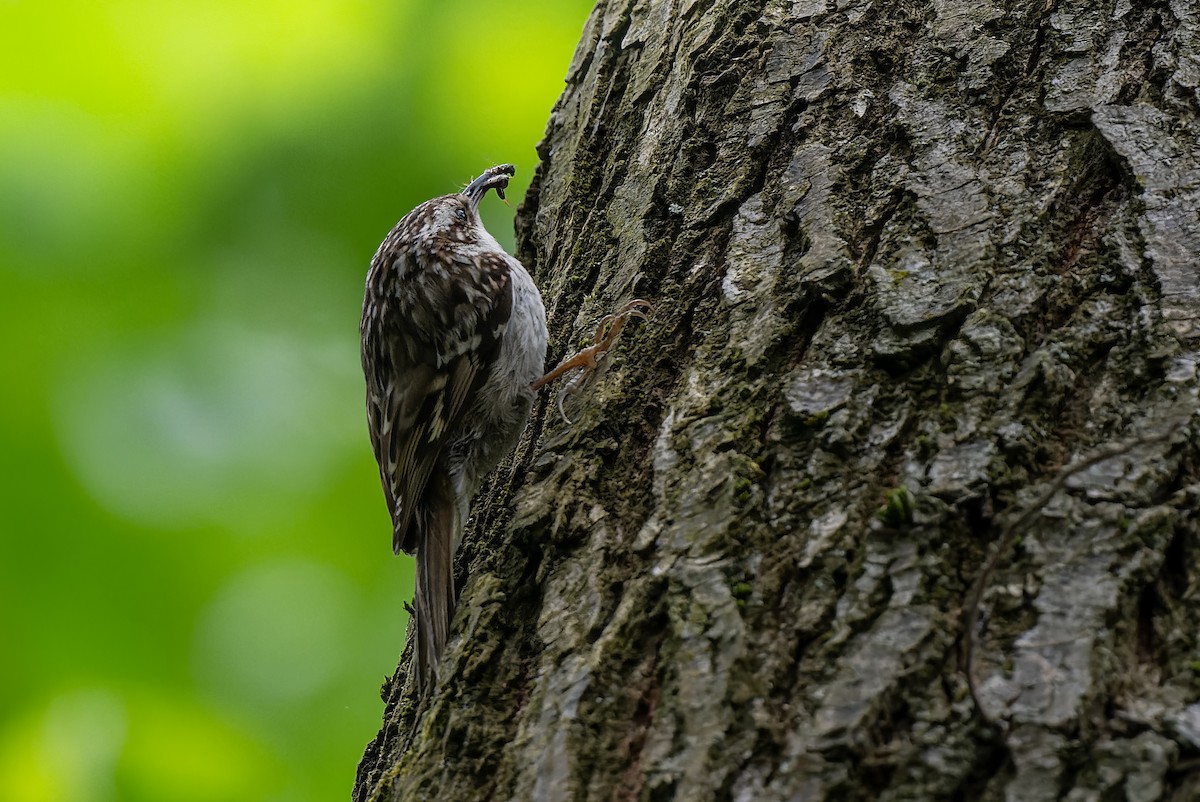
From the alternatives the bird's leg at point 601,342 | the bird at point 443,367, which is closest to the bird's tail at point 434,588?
the bird at point 443,367

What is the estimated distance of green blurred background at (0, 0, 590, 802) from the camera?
259 centimetres

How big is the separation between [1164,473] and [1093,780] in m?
0.36

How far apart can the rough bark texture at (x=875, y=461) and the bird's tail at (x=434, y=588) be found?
0.22 ft

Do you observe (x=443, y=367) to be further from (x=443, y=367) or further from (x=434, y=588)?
(x=434, y=588)

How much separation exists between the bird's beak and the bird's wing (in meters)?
0.32

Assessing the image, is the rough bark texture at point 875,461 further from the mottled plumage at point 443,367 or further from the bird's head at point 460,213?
the bird's head at point 460,213

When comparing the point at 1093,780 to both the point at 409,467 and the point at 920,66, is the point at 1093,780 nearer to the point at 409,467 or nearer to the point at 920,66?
the point at 920,66

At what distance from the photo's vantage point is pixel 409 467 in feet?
7.77

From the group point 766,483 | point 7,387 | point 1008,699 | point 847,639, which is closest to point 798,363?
point 766,483

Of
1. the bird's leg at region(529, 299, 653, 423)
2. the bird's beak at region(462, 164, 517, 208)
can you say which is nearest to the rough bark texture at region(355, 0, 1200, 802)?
the bird's leg at region(529, 299, 653, 423)

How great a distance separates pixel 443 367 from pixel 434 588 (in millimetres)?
847

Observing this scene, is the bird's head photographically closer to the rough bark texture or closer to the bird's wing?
the bird's wing

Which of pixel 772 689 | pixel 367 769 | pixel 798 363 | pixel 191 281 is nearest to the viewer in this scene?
pixel 772 689

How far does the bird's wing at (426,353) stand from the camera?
8.00 feet
